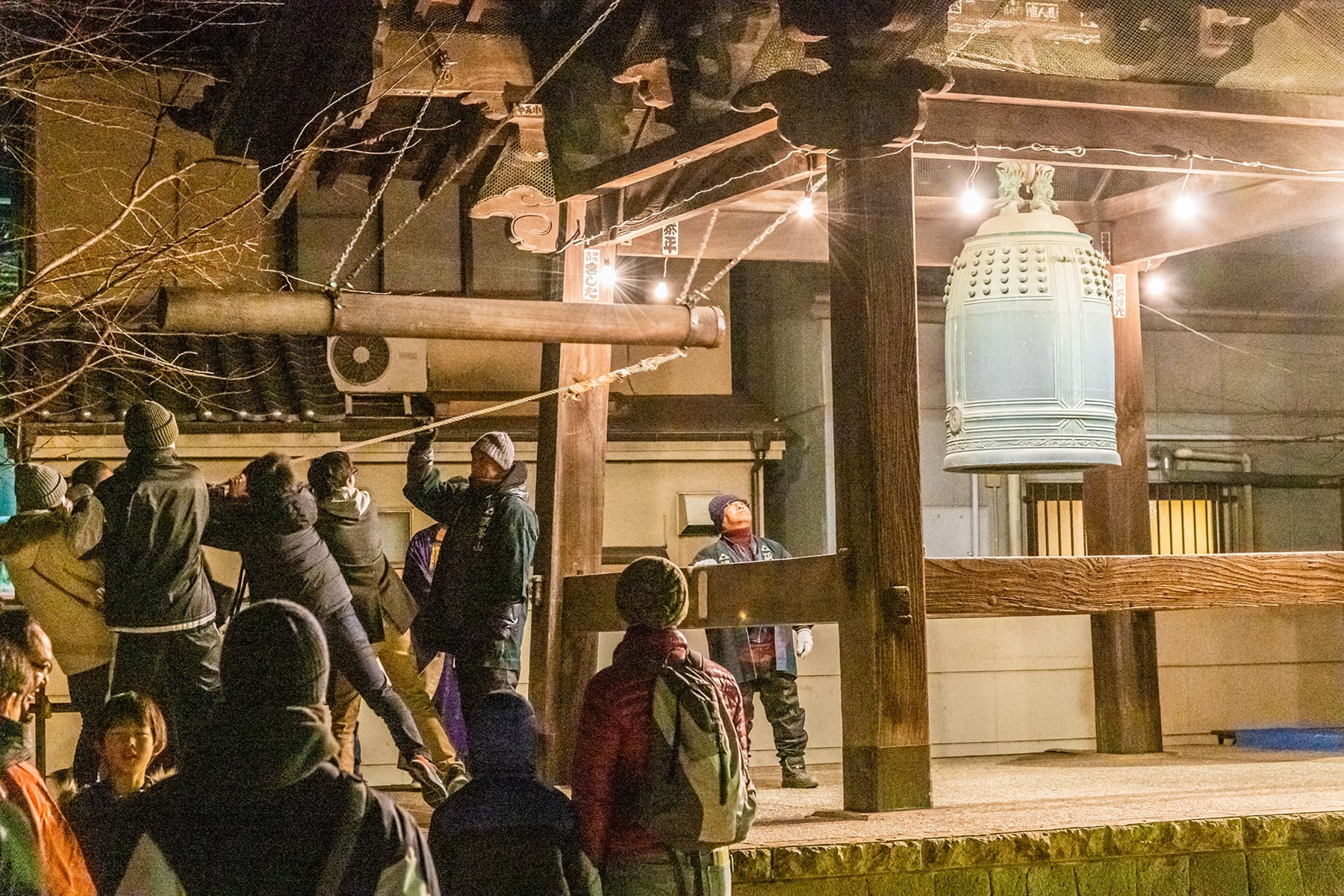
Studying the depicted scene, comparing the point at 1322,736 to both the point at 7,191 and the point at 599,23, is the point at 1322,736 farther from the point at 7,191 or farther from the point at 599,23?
the point at 7,191

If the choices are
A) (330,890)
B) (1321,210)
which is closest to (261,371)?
(1321,210)

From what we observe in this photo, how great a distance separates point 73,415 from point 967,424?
729 cm

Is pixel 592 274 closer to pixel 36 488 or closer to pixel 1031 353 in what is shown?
pixel 1031 353

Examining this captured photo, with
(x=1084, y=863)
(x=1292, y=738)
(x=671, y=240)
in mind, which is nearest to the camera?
(x=1084, y=863)

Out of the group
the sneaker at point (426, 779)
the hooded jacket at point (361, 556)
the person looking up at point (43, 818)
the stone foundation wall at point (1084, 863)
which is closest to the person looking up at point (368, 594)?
the hooded jacket at point (361, 556)

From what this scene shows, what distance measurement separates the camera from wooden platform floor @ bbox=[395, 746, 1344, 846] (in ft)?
20.7

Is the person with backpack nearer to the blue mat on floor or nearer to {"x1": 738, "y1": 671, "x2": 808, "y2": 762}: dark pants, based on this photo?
{"x1": 738, "y1": 671, "x2": 808, "y2": 762}: dark pants

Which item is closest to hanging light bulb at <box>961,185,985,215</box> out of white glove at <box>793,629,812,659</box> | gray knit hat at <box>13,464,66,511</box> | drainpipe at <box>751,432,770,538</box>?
white glove at <box>793,629,812,659</box>

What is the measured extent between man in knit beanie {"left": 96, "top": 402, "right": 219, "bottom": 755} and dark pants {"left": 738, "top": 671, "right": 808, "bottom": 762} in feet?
11.8

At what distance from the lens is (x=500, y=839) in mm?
4199

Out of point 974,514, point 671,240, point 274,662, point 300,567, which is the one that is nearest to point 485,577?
point 300,567

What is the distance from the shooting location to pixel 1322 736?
11.6 meters

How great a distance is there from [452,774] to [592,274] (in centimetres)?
314

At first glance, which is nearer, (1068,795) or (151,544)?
(151,544)
